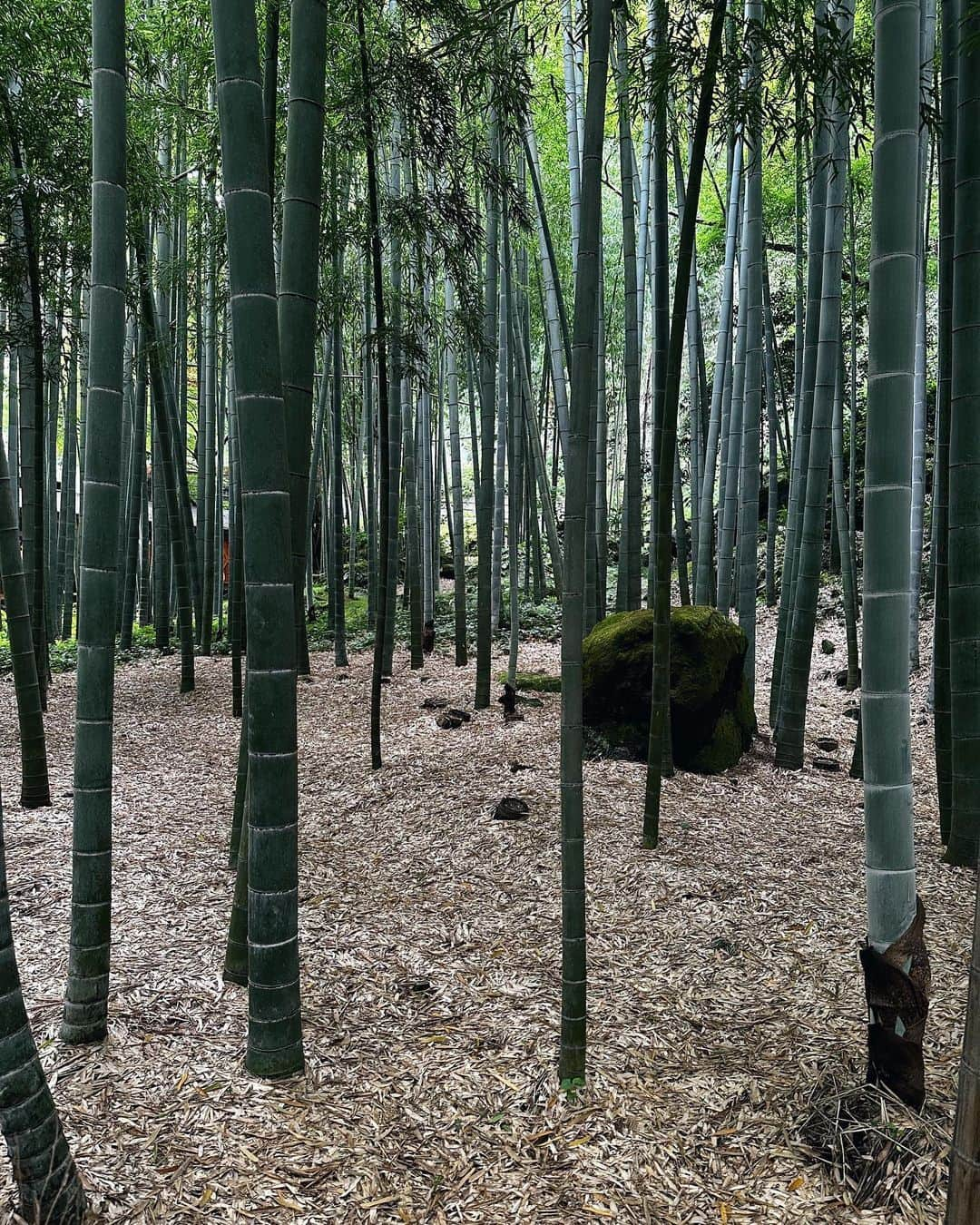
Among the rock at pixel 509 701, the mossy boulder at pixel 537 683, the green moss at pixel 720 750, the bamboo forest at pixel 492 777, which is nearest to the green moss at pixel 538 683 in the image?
the mossy boulder at pixel 537 683

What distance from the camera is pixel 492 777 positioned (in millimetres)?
4430

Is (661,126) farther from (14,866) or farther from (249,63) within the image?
(14,866)

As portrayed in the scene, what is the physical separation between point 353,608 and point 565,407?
568 cm

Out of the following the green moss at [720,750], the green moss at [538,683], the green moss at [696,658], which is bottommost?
the green moss at [720,750]

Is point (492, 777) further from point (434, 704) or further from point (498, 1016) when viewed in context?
point (498, 1016)

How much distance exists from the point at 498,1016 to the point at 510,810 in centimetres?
148

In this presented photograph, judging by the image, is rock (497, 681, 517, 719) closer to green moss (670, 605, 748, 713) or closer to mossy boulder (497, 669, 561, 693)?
mossy boulder (497, 669, 561, 693)

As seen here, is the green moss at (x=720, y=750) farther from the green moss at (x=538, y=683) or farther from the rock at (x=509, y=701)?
the green moss at (x=538, y=683)

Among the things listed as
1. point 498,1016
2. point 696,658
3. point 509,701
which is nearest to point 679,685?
point 696,658

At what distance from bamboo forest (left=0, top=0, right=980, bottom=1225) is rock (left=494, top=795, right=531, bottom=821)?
90 millimetres

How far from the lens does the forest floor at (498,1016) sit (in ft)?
5.56

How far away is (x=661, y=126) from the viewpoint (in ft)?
9.87

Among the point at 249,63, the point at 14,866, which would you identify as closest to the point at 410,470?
the point at 14,866

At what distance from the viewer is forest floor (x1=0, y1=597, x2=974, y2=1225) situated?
1.70m
